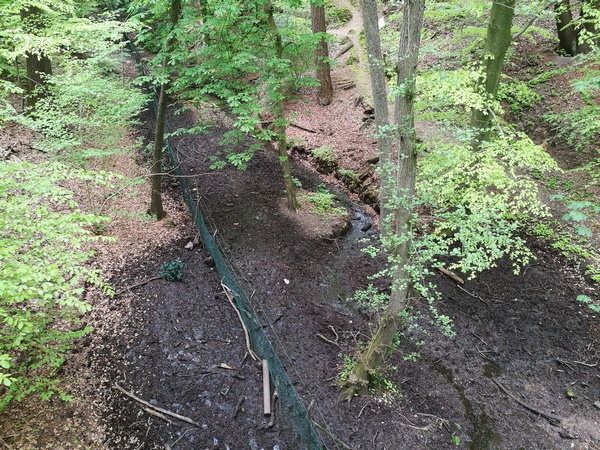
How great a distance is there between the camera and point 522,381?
19.4 ft

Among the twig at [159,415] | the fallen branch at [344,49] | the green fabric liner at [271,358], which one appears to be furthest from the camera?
the fallen branch at [344,49]

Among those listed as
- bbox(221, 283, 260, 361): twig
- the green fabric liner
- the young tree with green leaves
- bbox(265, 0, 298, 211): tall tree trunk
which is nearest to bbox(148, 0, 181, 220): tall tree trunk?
the young tree with green leaves

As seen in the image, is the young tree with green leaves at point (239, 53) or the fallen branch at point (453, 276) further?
the fallen branch at point (453, 276)

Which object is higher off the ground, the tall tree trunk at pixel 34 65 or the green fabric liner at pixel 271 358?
the tall tree trunk at pixel 34 65

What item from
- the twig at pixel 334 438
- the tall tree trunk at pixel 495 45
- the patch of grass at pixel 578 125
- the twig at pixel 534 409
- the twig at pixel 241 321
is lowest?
the twig at pixel 534 409

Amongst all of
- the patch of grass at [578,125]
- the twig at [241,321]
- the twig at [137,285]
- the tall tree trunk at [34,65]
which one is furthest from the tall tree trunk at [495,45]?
the tall tree trunk at [34,65]

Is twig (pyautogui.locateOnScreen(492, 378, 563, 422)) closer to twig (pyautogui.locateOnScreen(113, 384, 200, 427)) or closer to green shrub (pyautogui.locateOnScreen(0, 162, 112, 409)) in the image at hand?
twig (pyautogui.locateOnScreen(113, 384, 200, 427))

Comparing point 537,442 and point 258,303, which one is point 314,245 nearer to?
point 258,303

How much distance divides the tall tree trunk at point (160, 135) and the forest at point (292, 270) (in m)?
0.06

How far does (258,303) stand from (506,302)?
16.4 ft

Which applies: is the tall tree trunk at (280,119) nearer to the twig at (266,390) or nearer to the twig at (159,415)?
the twig at (266,390)

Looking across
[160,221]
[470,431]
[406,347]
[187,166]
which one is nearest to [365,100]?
[187,166]

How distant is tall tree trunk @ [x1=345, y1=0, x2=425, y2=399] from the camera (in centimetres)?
445

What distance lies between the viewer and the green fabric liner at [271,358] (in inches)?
183
